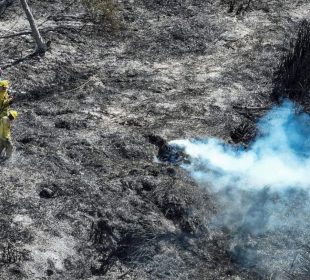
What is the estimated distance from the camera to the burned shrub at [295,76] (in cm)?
1031

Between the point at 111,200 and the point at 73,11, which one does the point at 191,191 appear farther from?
the point at 73,11

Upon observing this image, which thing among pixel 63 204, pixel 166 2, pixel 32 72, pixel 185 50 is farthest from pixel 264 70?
pixel 63 204

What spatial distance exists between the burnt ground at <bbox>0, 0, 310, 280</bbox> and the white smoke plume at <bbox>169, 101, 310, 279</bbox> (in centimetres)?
26

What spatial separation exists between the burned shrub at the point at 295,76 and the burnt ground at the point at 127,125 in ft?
1.02

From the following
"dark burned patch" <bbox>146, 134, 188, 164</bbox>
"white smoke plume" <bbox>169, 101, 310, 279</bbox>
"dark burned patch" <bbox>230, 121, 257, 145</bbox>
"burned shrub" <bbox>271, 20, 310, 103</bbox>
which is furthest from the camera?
"burned shrub" <bbox>271, 20, 310, 103</bbox>

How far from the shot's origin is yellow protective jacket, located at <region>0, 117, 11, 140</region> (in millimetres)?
8195

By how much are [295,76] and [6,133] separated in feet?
19.4

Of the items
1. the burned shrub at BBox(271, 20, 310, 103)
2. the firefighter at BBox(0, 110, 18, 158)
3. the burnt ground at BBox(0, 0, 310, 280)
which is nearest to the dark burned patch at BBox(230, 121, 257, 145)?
the burnt ground at BBox(0, 0, 310, 280)

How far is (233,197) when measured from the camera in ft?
26.4

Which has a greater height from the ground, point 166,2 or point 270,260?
point 166,2

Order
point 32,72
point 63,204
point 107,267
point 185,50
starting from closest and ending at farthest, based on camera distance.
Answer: point 107,267
point 63,204
point 32,72
point 185,50

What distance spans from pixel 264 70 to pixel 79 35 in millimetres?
4596

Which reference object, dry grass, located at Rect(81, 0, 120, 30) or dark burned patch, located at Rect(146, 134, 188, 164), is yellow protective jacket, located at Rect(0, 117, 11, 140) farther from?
dry grass, located at Rect(81, 0, 120, 30)

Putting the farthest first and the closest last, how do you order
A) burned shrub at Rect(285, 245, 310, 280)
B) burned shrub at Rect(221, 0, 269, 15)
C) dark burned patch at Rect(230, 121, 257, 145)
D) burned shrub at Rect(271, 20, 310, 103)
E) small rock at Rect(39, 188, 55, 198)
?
1. burned shrub at Rect(221, 0, 269, 15)
2. burned shrub at Rect(271, 20, 310, 103)
3. dark burned patch at Rect(230, 121, 257, 145)
4. small rock at Rect(39, 188, 55, 198)
5. burned shrub at Rect(285, 245, 310, 280)
